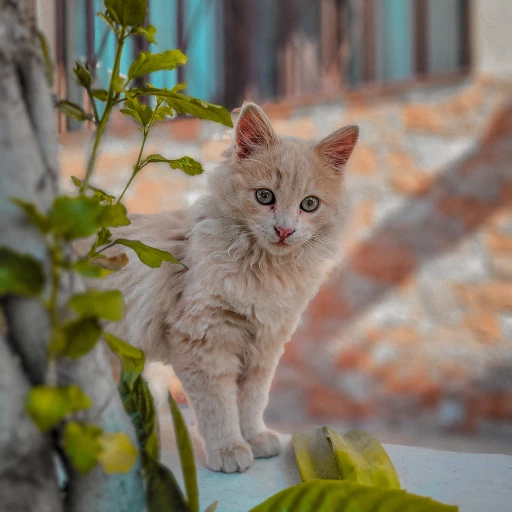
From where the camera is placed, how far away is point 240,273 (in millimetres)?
1175

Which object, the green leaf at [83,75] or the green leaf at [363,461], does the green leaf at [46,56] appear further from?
the green leaf at [363,461]

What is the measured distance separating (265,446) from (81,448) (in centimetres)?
83

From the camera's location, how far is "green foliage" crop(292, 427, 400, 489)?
3.20ft

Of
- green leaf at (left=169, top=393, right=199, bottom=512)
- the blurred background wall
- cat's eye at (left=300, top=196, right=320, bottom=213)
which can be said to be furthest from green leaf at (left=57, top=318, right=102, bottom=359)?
the blurred background wall

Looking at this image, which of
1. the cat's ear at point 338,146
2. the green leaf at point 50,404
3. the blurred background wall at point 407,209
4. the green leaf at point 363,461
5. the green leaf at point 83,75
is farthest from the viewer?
the blurred background wall at point 407,209

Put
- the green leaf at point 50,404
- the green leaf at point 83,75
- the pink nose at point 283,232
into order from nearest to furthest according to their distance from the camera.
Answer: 1. the green leaf at point 50,404
2. the green leaf at point 83,75
3. the pink nose at point 283,232

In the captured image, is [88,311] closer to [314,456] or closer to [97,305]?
[97,305]

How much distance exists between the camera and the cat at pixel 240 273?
3.82 feet

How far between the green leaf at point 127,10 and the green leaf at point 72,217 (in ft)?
0.91

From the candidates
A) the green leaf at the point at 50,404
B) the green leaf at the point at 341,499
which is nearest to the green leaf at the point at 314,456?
the green leaf at the point at 341,499

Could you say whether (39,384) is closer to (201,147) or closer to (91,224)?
(91,224)

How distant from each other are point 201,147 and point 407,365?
1.31m

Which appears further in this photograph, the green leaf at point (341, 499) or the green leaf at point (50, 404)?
the green leaf at point (341, 499)

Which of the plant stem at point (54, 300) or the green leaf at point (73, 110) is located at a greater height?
the green leaf at point (73, 110)
